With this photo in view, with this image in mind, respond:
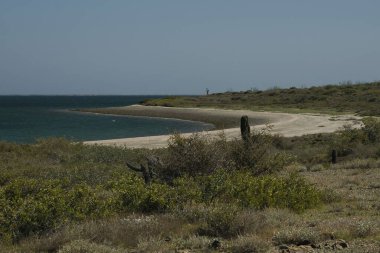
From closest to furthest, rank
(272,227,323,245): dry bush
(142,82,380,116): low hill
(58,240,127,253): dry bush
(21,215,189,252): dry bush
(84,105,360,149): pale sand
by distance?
(58,240,127,253): dry bush, (21,215,189,252): dry bush, (272,227,323,245): dry bush, (84,105,360,149): pale sand, (142,82,380,116): low hill

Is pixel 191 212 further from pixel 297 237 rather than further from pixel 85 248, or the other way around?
pixel 85 248

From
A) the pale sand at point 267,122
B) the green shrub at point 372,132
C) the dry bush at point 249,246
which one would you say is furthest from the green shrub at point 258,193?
the green shrub at point 372,132

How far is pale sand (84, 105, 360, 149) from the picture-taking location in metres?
42.9

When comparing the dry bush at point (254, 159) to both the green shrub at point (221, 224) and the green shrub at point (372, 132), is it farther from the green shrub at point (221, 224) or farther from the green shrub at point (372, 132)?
the green shrub at point (372, 132)

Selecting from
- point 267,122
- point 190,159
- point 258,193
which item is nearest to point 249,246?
point 258,193

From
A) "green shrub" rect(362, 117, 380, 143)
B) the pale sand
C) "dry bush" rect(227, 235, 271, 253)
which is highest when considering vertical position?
"dry bush" rect(227, 235, 271, 253)

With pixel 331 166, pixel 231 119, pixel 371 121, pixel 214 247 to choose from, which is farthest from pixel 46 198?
pixel 231 119

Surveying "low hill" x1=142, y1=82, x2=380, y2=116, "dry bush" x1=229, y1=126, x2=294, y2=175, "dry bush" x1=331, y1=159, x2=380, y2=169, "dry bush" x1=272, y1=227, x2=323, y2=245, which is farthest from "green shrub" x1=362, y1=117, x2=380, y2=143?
"low hill" x1=142, y1=82, x2=380, y2=116

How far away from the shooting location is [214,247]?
776 centimetres

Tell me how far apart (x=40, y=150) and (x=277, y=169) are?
13.1 m

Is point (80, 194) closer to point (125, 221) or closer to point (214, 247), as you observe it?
point (125, 221)

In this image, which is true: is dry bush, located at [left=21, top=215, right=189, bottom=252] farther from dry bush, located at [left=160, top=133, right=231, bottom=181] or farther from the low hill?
the low hill

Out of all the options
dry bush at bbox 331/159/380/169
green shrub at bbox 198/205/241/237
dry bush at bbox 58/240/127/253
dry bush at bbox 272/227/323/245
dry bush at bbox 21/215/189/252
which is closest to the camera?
dry bush at bbox 58/240/127/253

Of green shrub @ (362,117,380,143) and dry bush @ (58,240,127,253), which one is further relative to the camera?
green shrub @ (362,117,380,143)
